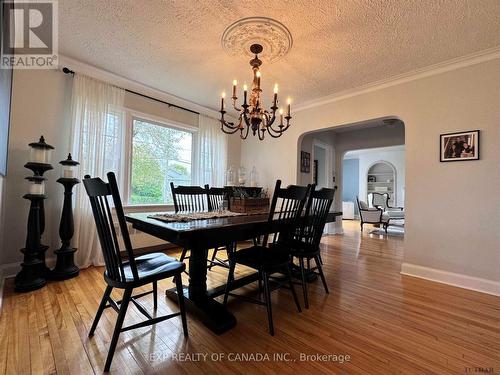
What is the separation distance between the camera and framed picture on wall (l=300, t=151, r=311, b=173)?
4465 millimetres

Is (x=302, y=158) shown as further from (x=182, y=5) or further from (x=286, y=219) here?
(x=182, y=5)

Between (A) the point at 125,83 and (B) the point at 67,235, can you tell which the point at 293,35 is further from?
(B) the point at 67,235

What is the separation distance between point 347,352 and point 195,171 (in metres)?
3.42

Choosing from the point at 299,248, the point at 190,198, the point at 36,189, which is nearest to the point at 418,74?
the point at 299,248

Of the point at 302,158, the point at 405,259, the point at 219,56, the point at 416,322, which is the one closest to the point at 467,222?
the point at 405,259

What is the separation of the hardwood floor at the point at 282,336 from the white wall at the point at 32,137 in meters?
0.62

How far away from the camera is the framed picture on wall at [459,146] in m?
2.50

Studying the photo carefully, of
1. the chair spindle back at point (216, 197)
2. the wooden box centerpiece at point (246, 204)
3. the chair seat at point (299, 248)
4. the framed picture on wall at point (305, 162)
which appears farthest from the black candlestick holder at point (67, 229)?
the framed picture on wall at point (305, 162)

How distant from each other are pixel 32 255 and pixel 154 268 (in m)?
1.62

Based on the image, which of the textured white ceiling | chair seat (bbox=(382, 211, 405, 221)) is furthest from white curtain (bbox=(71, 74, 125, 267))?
chair seat (bbox=(382, 211, 405, 221))

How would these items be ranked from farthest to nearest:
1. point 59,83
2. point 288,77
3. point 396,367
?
point 288,77 → point 59,83 → point 396,367

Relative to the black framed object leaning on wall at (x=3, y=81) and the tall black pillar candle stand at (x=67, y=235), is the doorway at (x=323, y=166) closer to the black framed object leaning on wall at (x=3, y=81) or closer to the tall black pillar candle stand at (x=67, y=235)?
the tall black pillar candle stand at (x=67, y=235)

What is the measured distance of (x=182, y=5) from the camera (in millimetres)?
1881

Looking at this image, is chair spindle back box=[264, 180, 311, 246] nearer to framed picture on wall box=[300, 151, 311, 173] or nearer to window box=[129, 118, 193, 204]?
window box=[129, 118, 193, 204]
